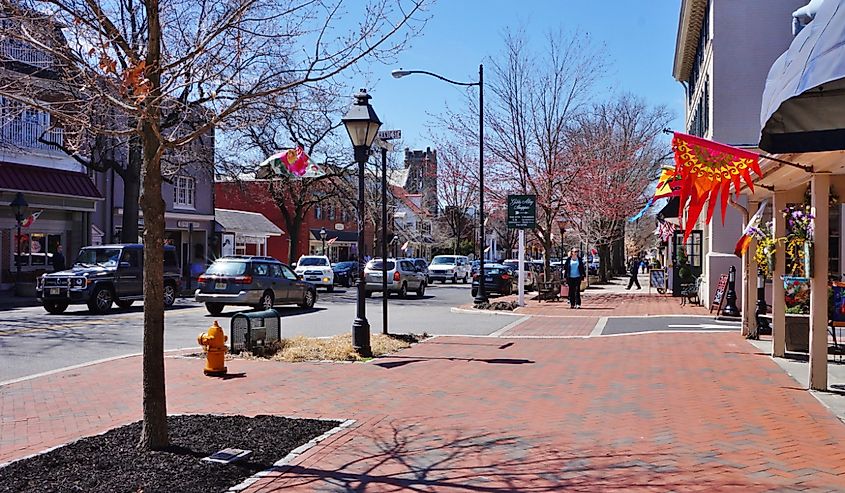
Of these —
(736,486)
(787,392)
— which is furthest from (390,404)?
(787,392)

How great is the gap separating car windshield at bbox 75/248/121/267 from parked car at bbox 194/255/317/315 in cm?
265

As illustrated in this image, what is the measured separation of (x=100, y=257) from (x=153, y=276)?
1766 cm

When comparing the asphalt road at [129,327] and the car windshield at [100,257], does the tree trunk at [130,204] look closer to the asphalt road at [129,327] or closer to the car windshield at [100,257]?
the asphalt road at [129,327]

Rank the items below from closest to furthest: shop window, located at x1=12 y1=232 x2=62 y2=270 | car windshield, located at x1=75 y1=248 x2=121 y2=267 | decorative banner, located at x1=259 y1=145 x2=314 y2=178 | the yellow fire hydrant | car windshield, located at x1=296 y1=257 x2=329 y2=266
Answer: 1. the yellow fire hydrant
2. car windshield, located at x1=75 y1=248 x2=121 y2=267
3. shop window, located at x1=12 y1=232 x2=62 y2=270
4. decorative banner, located at x1=259 y1=145 x2=314 y2=178
5. car windshield, located at x1=296 y1=257 x2=329 y2=266

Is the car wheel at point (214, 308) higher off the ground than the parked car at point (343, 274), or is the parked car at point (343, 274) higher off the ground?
the parked car at point (343, 274)

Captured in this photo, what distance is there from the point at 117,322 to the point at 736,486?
1595 cm

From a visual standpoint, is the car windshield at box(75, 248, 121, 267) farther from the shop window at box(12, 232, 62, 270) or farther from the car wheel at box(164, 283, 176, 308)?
the shop window at box(12, 232, 62, 270)

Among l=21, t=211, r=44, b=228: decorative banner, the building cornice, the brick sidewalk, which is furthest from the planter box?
l=21, t=211, r=44, b=228: decorative banner

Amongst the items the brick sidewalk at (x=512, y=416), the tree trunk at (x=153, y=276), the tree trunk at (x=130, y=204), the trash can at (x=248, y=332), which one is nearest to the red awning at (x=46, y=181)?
the tree trunk at (x=130, y=204)

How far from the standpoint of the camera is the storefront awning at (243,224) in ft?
162

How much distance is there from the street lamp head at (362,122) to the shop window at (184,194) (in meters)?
30.5

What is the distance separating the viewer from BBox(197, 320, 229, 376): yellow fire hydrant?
10.5 m

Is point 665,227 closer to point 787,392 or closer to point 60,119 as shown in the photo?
point 787,392

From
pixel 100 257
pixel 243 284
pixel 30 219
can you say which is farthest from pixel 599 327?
pixel 30 219
